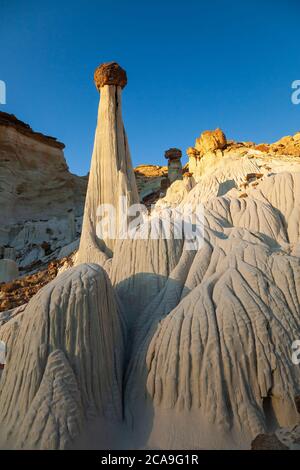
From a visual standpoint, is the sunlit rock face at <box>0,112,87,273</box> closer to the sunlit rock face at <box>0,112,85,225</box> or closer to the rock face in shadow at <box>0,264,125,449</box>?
the sunlit rock face at <box>0,112,85,225</box>

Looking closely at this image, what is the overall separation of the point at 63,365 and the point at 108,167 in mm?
9233

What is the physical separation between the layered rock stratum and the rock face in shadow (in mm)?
14

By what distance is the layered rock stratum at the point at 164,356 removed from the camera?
176 inches

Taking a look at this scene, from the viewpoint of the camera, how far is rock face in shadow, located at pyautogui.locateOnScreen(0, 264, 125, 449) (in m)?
4.34

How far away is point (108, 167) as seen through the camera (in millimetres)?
13062

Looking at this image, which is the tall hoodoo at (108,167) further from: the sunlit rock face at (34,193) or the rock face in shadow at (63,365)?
the sunlit rock face at (34,193)

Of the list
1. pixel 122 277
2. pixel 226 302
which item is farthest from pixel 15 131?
pixel 226 302

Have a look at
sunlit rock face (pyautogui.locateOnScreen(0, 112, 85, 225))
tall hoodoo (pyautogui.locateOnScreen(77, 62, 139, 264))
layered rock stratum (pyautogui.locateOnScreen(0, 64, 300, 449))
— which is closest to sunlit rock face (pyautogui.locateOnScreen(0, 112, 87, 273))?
sunlit rock face (pyautogui.locateOnScreen(0, 112, 85, 225))

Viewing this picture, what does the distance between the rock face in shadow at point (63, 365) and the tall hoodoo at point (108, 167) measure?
17.7ft

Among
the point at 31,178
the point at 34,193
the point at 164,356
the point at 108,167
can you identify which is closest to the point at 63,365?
the point at 164,356

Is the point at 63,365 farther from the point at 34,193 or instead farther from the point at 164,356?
the point at 34,193

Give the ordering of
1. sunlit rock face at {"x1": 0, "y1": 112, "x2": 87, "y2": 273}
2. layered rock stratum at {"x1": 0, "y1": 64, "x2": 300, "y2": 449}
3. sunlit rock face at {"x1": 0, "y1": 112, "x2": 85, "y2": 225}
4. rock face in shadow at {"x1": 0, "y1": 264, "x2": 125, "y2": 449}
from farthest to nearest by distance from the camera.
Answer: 1. sunlit rock face at {"x1": 0, "y1": 112, "x2": 85, "y2": 225}
2. sunlit rock face at {"x1": 0, "y1": 112, "x2": 87, "y2": 273}
3. layered rock stratum at {"x1": 0, "y1": 64, "x2": 300, "y2": 449}
4. rock face in shadow at {"x1": 0, "y1": 264, "x2": 125, "y2": 449}

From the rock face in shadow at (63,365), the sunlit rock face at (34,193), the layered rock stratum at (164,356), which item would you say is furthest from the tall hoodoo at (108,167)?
the sunlit rock face at (34,193)
